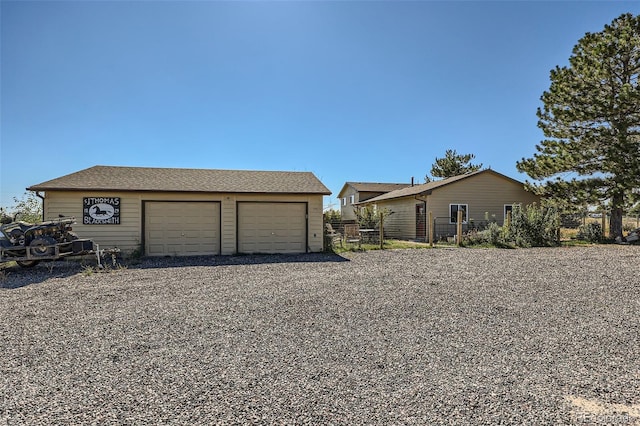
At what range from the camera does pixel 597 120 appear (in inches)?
632

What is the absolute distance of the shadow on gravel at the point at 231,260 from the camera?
1036 centimetres

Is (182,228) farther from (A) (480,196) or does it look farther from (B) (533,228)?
(A) (480,196)

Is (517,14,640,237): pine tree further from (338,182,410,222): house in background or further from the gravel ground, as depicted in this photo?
(338,182,410,222): house in background

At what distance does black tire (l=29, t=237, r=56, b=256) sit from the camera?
30.3ft

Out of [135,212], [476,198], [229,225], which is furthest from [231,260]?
[476,198]

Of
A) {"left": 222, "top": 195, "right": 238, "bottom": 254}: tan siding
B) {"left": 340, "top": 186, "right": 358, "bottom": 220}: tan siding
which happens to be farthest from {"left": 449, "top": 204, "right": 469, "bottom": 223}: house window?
{"left": 340, "top": 186, "right": 358, "bottom": 220}: tan siding

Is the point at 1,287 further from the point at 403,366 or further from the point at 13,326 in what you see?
the point at 403,366

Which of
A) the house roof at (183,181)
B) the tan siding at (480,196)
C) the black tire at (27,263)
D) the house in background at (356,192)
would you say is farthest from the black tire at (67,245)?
the house in background at (356,192)

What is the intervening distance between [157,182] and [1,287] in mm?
5978

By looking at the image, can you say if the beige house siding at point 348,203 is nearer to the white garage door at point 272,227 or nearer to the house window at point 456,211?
the house window at point 456,211

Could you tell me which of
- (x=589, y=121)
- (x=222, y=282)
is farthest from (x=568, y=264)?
(x=589, y=121)

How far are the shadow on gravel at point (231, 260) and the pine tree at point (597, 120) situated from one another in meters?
12.3

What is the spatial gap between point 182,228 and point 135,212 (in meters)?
1.56

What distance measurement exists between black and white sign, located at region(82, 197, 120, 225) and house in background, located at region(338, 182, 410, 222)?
19.4 metres
